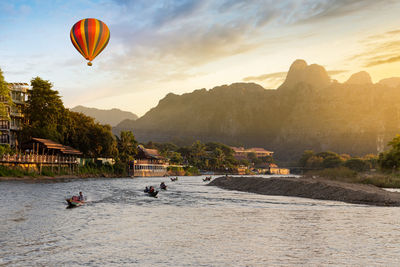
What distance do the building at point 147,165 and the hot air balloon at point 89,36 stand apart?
83505 mm

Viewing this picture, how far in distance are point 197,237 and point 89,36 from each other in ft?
169

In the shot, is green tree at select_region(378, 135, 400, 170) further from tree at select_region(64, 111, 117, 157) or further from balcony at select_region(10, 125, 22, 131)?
balcony at select_region(10, 125, 22, 131)

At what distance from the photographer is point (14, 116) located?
114m

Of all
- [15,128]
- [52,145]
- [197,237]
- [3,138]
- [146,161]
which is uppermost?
[15,128]

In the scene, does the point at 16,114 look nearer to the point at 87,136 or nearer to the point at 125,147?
the point at 87,136

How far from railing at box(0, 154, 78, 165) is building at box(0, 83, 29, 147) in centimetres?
1541

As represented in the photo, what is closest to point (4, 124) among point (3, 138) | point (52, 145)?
point (3, 138)

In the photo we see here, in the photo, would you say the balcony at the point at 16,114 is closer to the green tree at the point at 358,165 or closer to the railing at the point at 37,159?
the railing at the point at 37,159

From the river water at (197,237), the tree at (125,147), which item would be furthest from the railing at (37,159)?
the river water at (197,237)

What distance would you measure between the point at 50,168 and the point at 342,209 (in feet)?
269

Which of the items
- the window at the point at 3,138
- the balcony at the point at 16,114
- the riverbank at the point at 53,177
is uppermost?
the balcony at the point at 16,114

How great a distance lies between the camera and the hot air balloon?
65.9 meters

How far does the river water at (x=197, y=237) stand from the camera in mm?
18500

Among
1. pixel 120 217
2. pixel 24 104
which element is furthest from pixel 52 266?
pixel 24 104
